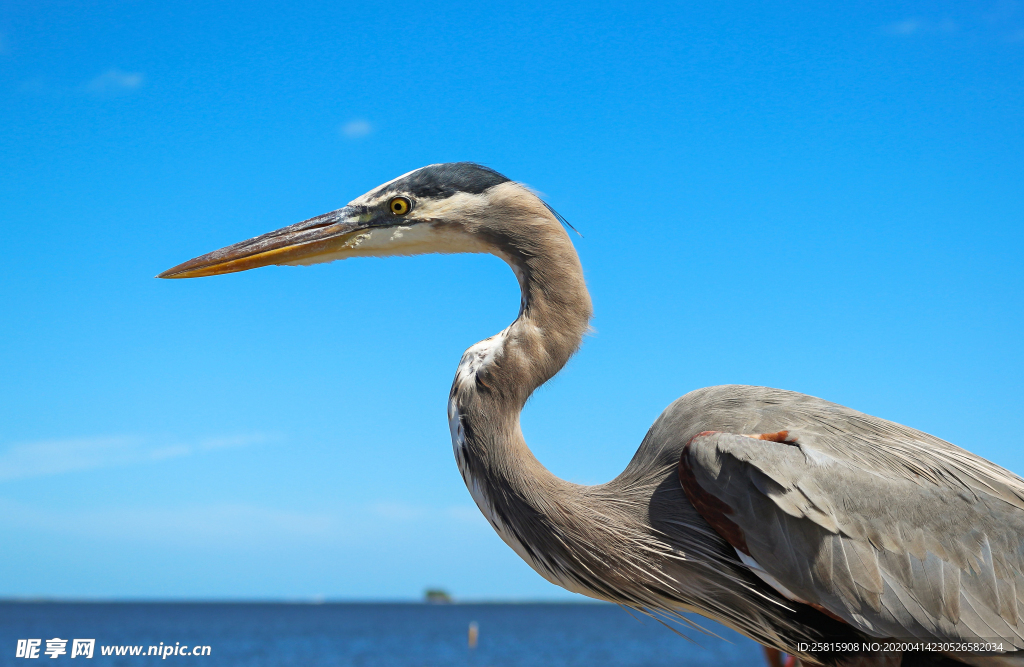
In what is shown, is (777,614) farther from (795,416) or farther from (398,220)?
(398,220)

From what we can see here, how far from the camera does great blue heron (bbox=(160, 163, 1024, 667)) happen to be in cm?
292

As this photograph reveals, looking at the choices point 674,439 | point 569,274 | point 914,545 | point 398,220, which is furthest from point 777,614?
point 398,220

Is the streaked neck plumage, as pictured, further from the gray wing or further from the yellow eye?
the gray wing

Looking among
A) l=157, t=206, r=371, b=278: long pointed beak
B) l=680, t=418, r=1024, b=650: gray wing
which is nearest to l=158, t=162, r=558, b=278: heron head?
l=157, t=206, r=371, b=278: long pointed beak

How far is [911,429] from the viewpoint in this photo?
3602mm

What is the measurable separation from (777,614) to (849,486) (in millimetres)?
587

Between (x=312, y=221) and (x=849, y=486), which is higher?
(x=312, y=221)

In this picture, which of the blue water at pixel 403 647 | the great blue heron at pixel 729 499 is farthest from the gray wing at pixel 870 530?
the blue water at pixel 403 647

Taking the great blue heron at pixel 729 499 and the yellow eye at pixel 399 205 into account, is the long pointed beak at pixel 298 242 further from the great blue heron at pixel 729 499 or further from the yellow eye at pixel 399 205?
the yellow eye at pixel 399 205

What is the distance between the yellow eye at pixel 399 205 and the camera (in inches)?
144

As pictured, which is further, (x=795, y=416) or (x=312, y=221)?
(x=312, y=221)

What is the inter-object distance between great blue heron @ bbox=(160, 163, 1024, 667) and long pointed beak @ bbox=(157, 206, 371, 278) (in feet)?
0.05

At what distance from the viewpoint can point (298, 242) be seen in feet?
12.3

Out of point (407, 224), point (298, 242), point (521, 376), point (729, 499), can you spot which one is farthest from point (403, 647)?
point (729, 499)
